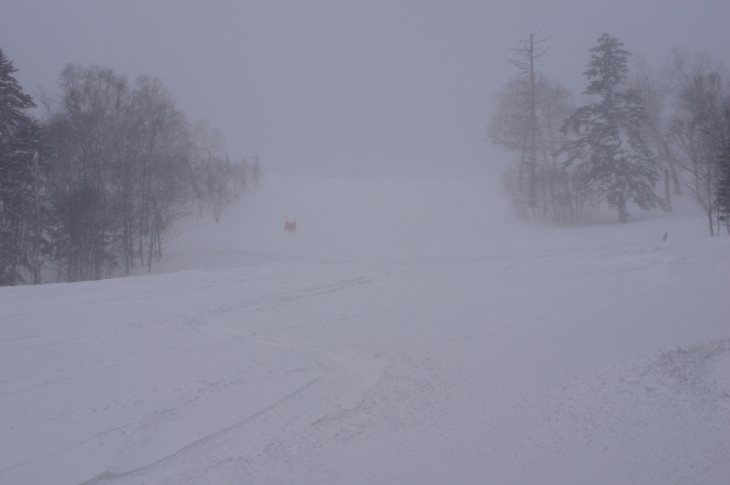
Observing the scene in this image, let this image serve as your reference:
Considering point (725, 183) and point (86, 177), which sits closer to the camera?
point (725, 183)

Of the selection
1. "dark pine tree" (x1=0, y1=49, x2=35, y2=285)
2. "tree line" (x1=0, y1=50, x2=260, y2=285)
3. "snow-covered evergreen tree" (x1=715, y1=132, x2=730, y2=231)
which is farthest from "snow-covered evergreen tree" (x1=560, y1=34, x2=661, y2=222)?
"dark pine tree" (x1=0, y1=49, x2=35, y2=285)

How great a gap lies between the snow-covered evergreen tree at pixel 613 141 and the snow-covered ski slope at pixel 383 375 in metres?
13.9

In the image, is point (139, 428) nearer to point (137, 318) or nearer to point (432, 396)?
point (432, 396)

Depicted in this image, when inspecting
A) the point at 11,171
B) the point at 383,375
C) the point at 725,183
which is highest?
the point at 11,171

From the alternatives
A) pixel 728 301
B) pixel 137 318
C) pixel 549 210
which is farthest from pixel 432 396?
pixel 549 210

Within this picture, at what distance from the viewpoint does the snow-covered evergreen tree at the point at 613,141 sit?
100 ft

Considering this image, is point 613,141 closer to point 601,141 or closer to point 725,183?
point 601,141

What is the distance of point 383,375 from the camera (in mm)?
8219

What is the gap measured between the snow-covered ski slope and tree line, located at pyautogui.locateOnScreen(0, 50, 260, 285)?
13.0 metres

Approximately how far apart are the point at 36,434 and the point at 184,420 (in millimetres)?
1563

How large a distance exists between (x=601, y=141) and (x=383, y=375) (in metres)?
27.6

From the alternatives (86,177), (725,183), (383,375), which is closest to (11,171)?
(86,177)

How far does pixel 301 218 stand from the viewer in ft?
141

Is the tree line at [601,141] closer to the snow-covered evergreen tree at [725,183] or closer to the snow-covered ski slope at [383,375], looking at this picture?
the snow-covered evergreen tree at [725,183]
